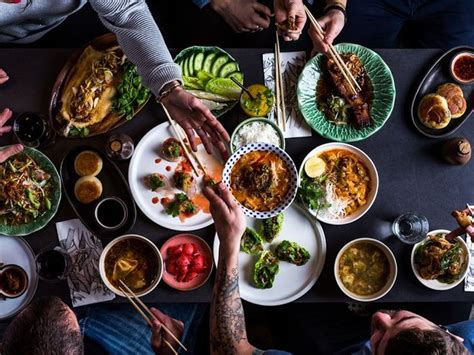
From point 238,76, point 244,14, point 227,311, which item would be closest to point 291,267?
point 227,311

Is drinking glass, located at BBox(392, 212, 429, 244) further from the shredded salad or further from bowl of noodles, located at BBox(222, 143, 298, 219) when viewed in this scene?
the shredded salad

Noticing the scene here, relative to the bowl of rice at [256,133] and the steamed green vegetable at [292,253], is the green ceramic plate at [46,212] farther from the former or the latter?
the steamed green vegetable at [292,253]

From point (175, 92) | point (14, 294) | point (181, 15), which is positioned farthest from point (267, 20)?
point (14, 294)

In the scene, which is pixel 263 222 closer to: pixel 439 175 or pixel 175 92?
pixel 175 92

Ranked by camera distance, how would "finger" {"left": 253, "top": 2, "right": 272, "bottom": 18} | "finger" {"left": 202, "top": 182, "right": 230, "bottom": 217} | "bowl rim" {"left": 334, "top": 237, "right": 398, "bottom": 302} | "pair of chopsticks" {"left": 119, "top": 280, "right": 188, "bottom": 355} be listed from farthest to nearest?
"finger" {"left": 253, "top": 2, "right": 272, "bottom": 18}, "bowl rim" {"left": 334, "top": 237, "right": 398, "bottom": 302}, "pair of chopsticks" {"left": 119, "top": 280, "right": 188, "bottom": 355}, "finger" {"left": 202, "top": 182, "right": 230, "bottom": 217}

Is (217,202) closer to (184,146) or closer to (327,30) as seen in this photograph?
(184,146)

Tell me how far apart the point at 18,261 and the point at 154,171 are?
951mm

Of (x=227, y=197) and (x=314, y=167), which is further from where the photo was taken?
(x=314, y=167)

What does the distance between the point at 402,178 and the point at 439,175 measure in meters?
0.23

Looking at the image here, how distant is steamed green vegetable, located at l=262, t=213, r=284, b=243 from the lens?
3.16m

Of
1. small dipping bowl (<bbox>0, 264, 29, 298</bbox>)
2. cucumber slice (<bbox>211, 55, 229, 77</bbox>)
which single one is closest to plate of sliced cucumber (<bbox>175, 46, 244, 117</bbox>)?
cucumber slice (<bbox>211, 55, 229, 77</bbox>)

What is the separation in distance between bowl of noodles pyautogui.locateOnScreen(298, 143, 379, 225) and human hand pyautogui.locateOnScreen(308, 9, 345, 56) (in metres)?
0.59

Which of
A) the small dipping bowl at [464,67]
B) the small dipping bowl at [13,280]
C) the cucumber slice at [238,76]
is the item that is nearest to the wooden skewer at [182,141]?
the cucumber slice at [238,76]

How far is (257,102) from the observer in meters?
3.19
